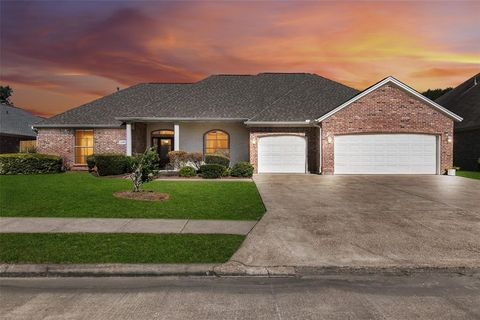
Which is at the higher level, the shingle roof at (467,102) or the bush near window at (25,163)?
the shingle roof at (467,102)

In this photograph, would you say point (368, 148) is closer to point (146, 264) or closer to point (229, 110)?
point (229, 110)

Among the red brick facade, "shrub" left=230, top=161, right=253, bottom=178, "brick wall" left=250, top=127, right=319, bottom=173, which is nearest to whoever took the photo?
"shrub" left=230, top=161, right=253, bottom=178

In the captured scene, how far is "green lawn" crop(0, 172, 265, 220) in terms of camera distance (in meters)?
9.29

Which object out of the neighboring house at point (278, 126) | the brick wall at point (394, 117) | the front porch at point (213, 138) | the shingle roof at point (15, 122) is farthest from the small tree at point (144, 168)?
the shingle roof at point (15, 122)

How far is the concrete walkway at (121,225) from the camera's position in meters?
7.55

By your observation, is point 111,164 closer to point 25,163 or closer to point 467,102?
point 25,163

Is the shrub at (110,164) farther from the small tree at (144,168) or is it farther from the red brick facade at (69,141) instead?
the small tree at (144,168)

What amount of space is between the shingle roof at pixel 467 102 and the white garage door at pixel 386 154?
6.75 m

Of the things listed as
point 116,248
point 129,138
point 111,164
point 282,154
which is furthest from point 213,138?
point 116,248

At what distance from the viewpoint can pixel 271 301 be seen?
4414 millimetres

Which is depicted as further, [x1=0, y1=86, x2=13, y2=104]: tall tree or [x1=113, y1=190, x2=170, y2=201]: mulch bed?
[x1=0, y1=86, x2=13, y2=104]: tall tree

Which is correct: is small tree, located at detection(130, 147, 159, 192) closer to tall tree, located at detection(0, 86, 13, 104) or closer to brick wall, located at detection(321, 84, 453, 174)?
brick wall, located at detection(321, 84, 453, 174)

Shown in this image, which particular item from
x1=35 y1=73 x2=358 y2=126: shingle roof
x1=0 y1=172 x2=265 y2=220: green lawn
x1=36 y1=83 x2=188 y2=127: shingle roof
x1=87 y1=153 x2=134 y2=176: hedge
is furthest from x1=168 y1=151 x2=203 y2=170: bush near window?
x1=0 y1=172 x2=265 y2=220: green lawn

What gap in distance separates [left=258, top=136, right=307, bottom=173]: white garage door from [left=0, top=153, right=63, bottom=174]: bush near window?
1338 cm
